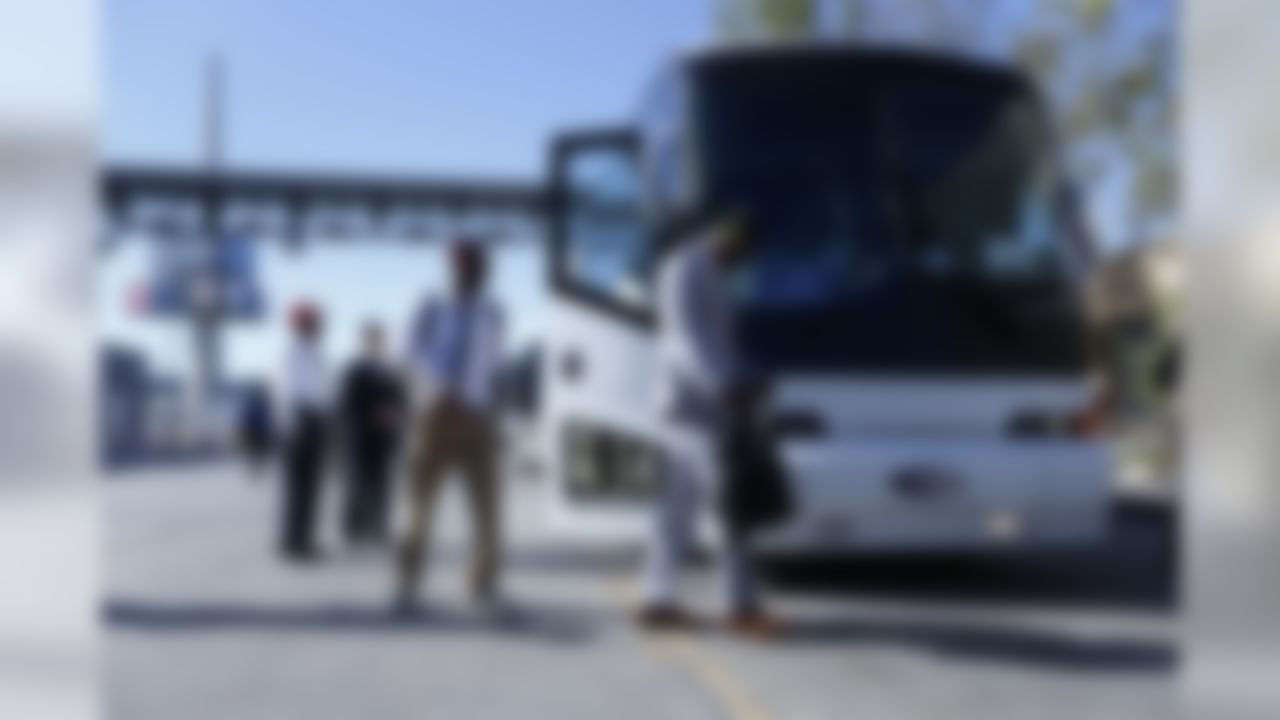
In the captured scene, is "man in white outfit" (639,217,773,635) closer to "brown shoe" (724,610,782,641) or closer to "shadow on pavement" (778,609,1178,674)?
"brown shoe" (724,610,782,641)

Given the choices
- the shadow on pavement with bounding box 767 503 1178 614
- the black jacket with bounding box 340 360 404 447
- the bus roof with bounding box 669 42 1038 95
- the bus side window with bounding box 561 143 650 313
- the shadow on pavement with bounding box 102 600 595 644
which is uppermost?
the bus roof with bounding box 669 42 1038 95

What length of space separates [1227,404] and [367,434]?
504cm

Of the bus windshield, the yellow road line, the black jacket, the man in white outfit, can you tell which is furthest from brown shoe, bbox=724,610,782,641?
the black jacket

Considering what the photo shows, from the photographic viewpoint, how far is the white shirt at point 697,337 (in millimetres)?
4539

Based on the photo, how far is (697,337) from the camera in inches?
179

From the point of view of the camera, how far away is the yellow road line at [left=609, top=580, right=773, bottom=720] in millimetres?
3867

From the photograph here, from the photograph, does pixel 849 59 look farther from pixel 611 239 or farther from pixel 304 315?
pixel 304 315

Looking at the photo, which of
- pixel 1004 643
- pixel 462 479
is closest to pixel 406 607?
pixel 462 479

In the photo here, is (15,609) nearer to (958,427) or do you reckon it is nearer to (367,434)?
(958,427)

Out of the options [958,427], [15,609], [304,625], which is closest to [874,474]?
[958,427]

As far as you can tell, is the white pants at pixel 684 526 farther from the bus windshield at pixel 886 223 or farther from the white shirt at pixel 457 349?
the white shirt at pixel 457 349

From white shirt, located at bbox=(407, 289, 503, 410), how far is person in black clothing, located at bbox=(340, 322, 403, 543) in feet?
3.01

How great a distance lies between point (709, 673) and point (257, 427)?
3.69 m

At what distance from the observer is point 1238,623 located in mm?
2490
